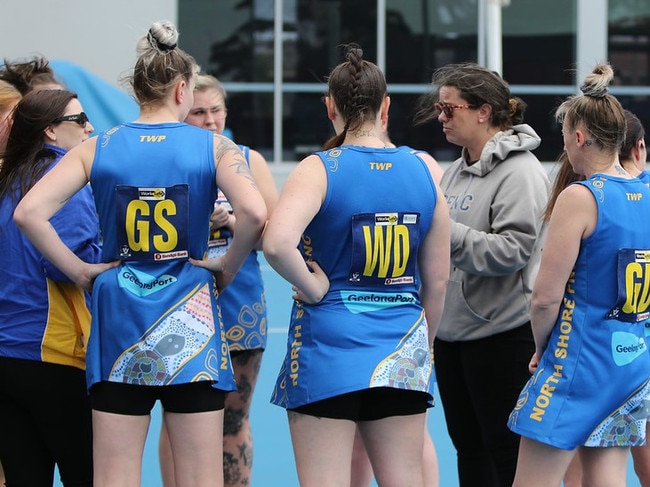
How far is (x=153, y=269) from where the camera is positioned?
124 inches

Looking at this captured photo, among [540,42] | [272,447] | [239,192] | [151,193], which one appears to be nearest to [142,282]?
[151,193]

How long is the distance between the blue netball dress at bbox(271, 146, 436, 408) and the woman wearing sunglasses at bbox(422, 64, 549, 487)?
0.71m

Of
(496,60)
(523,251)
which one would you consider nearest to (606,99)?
(523,251)

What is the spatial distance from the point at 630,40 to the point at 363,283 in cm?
1504

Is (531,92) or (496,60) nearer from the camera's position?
(496,60)

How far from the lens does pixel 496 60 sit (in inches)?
359

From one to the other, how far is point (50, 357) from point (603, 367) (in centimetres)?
172

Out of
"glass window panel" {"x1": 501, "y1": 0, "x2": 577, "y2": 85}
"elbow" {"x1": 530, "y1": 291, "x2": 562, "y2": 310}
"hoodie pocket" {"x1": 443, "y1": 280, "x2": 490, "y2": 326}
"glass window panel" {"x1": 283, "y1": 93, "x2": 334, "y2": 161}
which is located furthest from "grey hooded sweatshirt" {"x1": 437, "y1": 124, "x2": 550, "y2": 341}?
"glass window panel" {"x1": 501, "y1": 0, "x2": 577, "y2": 85}

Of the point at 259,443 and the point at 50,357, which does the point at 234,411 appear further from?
the point at 259,443

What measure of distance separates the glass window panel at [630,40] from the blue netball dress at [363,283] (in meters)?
14.5

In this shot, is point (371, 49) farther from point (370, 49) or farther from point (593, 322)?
point (593, 322)

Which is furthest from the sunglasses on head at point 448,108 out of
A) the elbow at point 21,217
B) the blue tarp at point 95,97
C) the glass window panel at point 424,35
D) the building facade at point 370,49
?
the glass window panel at point 424,35

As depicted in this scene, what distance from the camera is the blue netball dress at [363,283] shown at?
3059 millimetres

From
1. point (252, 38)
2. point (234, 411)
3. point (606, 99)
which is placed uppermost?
point (252, 38)
